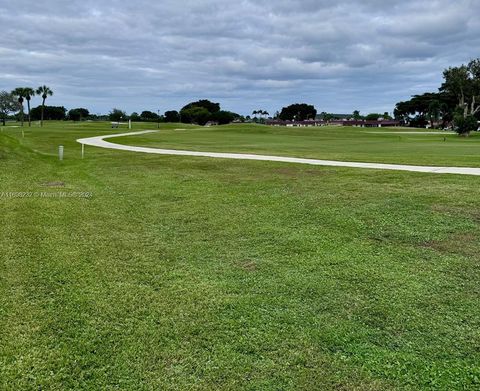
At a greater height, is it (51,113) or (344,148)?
(51,113)

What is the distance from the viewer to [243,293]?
4.68 metres

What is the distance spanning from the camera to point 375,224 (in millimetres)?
7297

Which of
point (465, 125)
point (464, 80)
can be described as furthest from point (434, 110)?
point (465, 125)

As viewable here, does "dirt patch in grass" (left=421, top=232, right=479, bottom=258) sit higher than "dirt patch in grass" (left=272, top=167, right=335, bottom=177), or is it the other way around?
"dirt patch in grass" (left=272, top=167, right=335, bottom=177)

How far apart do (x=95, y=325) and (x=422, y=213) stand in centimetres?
611

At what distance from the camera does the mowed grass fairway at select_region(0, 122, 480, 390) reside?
10.9ft

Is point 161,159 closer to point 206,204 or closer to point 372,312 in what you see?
point 206,204

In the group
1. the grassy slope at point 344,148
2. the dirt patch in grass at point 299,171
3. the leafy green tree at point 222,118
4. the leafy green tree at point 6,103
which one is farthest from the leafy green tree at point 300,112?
the dirt patch in grass at point 299,171

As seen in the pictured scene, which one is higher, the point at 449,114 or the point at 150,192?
the point at 449,114

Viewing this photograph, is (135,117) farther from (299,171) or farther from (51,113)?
(299,171)

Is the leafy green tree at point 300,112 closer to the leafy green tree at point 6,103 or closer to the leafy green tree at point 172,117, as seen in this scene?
the leafy green tree at point 172,117

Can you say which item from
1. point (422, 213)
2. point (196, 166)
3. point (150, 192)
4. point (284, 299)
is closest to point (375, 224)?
point (422, 213)

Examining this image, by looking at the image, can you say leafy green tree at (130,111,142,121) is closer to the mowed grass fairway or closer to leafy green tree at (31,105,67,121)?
leafy green tree at (31,105,67,121)

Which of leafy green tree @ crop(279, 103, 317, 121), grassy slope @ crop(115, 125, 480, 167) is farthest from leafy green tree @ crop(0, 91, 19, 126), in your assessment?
leafy green tree @ crop(279, 103, 317, 121)
